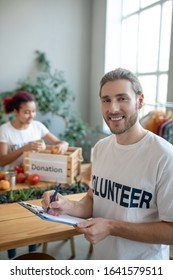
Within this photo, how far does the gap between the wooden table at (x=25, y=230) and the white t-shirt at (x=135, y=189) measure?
0.23 meters

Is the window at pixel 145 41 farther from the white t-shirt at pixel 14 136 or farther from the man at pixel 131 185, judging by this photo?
the man at pixel 131 185

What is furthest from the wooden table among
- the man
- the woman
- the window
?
the window

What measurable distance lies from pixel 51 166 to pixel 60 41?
3.14 m

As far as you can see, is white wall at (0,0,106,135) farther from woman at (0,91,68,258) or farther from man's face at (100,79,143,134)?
man's face at (100,79,143,134)

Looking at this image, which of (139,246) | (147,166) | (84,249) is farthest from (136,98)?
(84,249)

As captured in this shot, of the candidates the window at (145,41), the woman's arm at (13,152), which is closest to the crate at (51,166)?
the woman's arm at (13,152)

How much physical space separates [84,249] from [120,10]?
11.8 ft

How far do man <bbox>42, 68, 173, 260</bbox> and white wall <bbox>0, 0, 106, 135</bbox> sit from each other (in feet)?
12.0

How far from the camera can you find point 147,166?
1.02m

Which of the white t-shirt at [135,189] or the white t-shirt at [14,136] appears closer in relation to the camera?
the white t-shirt at [135,189]

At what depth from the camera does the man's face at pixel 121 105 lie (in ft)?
3.37

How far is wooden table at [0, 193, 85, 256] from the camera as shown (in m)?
1.25

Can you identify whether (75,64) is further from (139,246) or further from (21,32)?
(139,246)

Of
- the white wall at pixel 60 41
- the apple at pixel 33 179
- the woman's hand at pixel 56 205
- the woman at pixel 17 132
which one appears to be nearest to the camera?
the woman's hand at pixel 56 205
